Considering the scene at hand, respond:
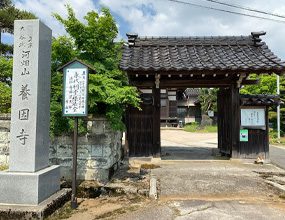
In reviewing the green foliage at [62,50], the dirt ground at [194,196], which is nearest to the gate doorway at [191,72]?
the dirt ground at [194,196]

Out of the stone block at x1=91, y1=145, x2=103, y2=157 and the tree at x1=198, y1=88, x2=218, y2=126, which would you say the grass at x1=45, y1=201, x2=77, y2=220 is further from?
the tree at x1=198, y1=88, x2=218, y2=126

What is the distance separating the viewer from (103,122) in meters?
7.82

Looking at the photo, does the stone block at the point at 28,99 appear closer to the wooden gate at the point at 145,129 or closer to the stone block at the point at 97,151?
the stone block at the point at 97,151

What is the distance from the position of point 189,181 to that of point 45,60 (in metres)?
4.73

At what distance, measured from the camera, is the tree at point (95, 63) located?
7250 mm

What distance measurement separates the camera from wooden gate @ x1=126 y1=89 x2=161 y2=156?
1034cm

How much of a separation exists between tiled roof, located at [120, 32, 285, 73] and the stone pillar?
417cm

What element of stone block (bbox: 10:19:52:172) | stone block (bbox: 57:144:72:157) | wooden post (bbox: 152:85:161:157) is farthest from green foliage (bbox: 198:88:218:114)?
stone block (bbox: 10:19:52:172)

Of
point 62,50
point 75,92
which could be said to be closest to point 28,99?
point 75,92

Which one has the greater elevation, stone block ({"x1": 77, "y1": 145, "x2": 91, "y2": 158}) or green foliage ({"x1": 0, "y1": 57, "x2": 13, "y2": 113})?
green foliage ({"x1": 0, "y1": 57, "x2": 13, "y2": 113})

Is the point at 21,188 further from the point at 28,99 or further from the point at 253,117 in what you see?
the point at 253,117

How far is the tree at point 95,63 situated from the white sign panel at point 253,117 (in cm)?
476

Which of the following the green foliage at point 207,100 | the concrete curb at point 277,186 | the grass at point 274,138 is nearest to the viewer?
the concrete curb at point 277,186

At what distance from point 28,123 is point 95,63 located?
3.30m
